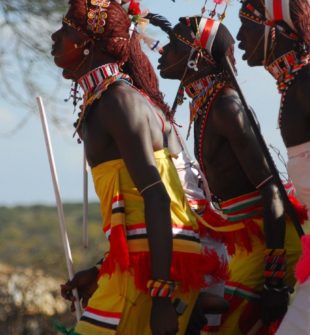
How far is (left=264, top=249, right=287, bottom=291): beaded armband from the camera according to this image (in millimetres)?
5160

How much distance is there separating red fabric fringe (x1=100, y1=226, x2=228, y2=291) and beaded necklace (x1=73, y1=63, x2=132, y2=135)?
0.64 metres

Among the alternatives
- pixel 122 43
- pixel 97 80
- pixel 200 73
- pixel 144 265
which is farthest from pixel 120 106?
pixel 200 73

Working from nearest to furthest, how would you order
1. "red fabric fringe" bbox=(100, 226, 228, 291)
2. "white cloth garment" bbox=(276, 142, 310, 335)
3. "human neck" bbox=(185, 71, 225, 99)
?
"white cloth garment" bbox=(276, 142, 310, 335) → "red fabric fringe" bbox=(100, 226, 228, 291) → "human neck" bbox=(185, 71, 225, 99)

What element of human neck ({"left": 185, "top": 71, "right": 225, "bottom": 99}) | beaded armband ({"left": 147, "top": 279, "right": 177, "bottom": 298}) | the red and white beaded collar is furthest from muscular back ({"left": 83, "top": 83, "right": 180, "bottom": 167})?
human neck ({"left": 185, "top": 71, "right": 225, "bottom": 99})

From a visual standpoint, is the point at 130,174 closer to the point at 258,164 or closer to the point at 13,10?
the point at 258,164

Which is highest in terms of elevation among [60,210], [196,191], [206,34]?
[206,34]

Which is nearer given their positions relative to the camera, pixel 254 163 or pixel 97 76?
pixel 97 76

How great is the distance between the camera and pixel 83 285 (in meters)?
5.42

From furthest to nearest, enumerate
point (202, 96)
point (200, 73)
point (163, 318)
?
point (200, 73) < point (202, 96) < point (163, 318)

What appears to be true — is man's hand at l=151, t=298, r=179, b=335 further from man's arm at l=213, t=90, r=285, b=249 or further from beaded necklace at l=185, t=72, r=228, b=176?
beaded necklace at l=185, t=72, r=228, b=176

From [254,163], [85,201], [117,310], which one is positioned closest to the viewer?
[117,310]

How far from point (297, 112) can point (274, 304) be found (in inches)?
39.7

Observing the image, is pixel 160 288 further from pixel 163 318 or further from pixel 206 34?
pixel 206 34

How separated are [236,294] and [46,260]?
5337 mm
